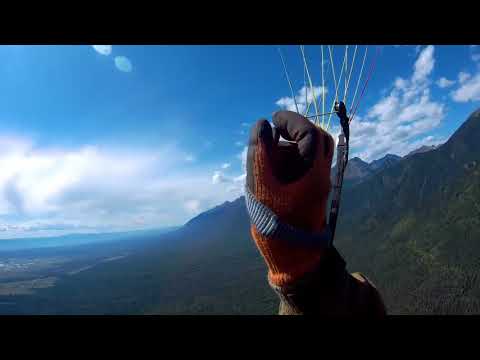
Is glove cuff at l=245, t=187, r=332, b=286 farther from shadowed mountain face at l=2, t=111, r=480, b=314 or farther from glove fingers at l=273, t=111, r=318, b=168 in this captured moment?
shadowed mountain face at l=2, t=111, r=480, b=314

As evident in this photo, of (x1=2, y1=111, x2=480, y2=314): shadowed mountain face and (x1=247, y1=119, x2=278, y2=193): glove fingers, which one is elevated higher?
(x1=247, y1=119, x2=278, y2=193): glove fingers

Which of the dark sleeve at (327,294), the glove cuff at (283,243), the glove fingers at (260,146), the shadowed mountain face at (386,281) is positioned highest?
the glove fingers at (260,146)

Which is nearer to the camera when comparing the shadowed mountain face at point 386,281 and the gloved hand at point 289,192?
the gloved hand at point 289,192

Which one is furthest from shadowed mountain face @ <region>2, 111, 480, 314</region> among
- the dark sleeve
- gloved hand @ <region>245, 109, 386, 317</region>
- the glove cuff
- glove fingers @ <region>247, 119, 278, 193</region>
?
glove fingers @ <region>247, 119, 278, 193</region>

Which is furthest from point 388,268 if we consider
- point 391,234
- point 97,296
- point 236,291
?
point 97,296

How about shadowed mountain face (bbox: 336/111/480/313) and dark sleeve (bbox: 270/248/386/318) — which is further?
shadowed mountain face (bbox: 336/111/480/313)

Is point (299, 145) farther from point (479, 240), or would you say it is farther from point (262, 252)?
point (479, 240)

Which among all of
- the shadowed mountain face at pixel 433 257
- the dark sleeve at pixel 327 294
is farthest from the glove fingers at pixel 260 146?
the shadowed mountain face at pixel 433 257

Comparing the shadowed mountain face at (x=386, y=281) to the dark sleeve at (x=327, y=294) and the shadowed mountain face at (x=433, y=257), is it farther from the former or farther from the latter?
the dark sleeve at (x=327, y=294)
